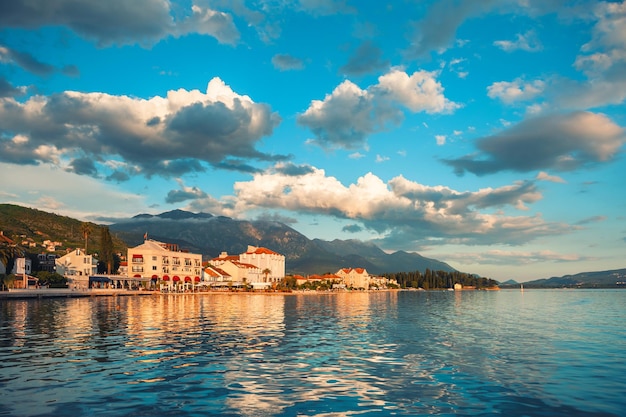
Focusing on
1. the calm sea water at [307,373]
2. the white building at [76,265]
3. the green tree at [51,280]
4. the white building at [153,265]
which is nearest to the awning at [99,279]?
the white building at [76,265]

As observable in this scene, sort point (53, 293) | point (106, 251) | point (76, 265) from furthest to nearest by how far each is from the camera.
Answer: point (106, 251) → point (76, 265) → point (53, 293)

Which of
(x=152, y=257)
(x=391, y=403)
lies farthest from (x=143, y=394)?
(x=152, y=257)

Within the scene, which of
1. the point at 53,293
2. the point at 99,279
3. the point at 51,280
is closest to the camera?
the point at 53,293

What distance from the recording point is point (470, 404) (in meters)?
20.2

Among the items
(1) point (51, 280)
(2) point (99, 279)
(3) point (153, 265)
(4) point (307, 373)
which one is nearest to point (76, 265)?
(2) point (99, 279)

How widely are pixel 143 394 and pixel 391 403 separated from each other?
37.0ft

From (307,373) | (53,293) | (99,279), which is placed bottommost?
(53,293)

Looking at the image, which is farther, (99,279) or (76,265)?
(76,265)

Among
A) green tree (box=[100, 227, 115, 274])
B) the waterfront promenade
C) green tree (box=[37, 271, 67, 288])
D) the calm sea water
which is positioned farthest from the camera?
green tree (box=[100, 227, 115, 274])

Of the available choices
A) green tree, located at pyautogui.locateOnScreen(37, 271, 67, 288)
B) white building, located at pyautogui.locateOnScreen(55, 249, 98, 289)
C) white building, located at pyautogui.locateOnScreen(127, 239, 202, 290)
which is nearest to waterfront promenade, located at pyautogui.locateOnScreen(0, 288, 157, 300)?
green tree, located at pyautogui.locateOnScreen(37, 271, 67, 288)

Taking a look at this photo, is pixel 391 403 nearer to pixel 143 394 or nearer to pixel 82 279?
pixel 143 394

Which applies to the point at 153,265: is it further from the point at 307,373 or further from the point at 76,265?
the point at 307,373

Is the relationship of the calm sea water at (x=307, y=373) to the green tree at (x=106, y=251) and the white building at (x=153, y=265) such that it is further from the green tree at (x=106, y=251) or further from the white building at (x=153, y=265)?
the white building at (x=153, y=265)

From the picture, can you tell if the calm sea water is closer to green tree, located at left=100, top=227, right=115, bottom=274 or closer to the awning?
the awning
